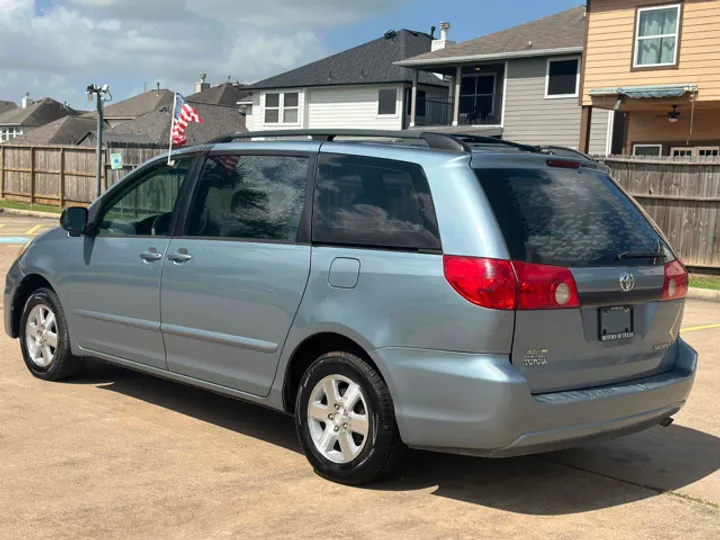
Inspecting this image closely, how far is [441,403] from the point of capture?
4059 millimetres

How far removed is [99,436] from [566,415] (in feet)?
9.05

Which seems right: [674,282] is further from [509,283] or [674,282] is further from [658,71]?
[658,71]

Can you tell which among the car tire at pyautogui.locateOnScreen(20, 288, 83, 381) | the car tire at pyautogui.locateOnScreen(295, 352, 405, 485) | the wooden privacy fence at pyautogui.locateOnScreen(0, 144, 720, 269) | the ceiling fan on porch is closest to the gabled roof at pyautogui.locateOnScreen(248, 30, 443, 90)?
the ceiling fan on porch

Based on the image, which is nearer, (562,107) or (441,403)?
(441,403)

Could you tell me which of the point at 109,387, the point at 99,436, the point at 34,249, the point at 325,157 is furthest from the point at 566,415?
the point at 34,249

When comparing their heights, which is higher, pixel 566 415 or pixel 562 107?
pixel 562 107

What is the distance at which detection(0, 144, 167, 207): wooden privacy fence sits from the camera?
1108 inches

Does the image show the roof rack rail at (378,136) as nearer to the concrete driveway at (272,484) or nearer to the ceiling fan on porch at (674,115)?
the concrete driveway at (272,484)

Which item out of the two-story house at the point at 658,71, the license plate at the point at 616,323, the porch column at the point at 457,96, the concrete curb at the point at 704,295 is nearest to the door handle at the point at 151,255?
the license plate at the point at 616,323

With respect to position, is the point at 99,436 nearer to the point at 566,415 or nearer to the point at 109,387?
the point at 109,387

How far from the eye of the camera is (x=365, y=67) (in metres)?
37.8

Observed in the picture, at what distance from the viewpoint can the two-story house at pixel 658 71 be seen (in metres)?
20.7

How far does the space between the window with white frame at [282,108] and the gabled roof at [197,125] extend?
1163 cm

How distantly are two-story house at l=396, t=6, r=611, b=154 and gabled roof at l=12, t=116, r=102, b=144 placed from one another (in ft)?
149
